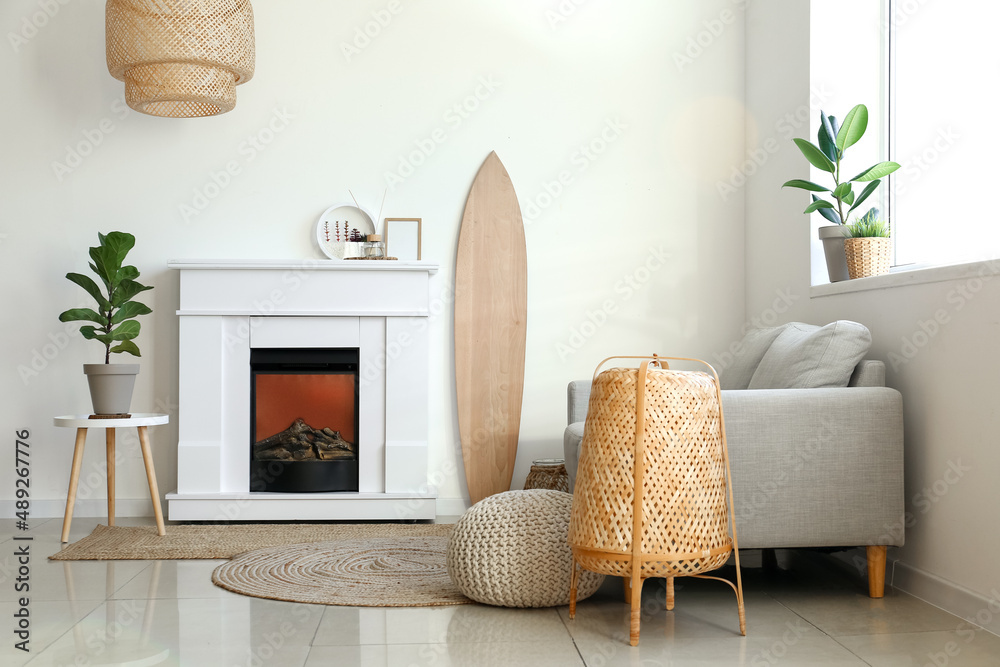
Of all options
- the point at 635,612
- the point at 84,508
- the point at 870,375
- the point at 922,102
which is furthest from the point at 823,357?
the point at 84,508

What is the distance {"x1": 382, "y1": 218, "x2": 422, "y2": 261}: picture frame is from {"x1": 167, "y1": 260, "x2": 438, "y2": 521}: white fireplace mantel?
10.8 inches

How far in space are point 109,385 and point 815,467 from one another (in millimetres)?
2663

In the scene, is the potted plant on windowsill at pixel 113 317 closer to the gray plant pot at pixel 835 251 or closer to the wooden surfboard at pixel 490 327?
the wooden surfboard at pixel 490 327

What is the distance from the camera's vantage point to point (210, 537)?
10.9ft

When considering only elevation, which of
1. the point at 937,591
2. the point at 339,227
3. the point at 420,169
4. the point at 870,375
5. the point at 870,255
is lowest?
the point at 937,591

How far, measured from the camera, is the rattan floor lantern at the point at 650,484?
2.02 metres

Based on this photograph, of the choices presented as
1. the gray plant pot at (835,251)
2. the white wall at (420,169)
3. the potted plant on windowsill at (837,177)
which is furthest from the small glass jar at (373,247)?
the gray plant pot at (835,251)

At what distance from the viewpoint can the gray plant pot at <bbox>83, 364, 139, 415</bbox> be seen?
3.36 meters

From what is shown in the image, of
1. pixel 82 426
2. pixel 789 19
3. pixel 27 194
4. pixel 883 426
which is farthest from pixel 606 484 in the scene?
pixel 27 194

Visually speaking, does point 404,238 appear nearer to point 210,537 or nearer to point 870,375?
point 210,537

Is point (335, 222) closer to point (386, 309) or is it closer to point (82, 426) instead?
point (386, 309)

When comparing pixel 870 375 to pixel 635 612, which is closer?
pixel 635 612

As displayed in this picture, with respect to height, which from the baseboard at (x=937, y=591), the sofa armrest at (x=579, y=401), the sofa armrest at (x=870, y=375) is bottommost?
the baseboard at (x=937, y=591)

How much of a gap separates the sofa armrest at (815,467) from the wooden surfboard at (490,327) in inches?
70.7
